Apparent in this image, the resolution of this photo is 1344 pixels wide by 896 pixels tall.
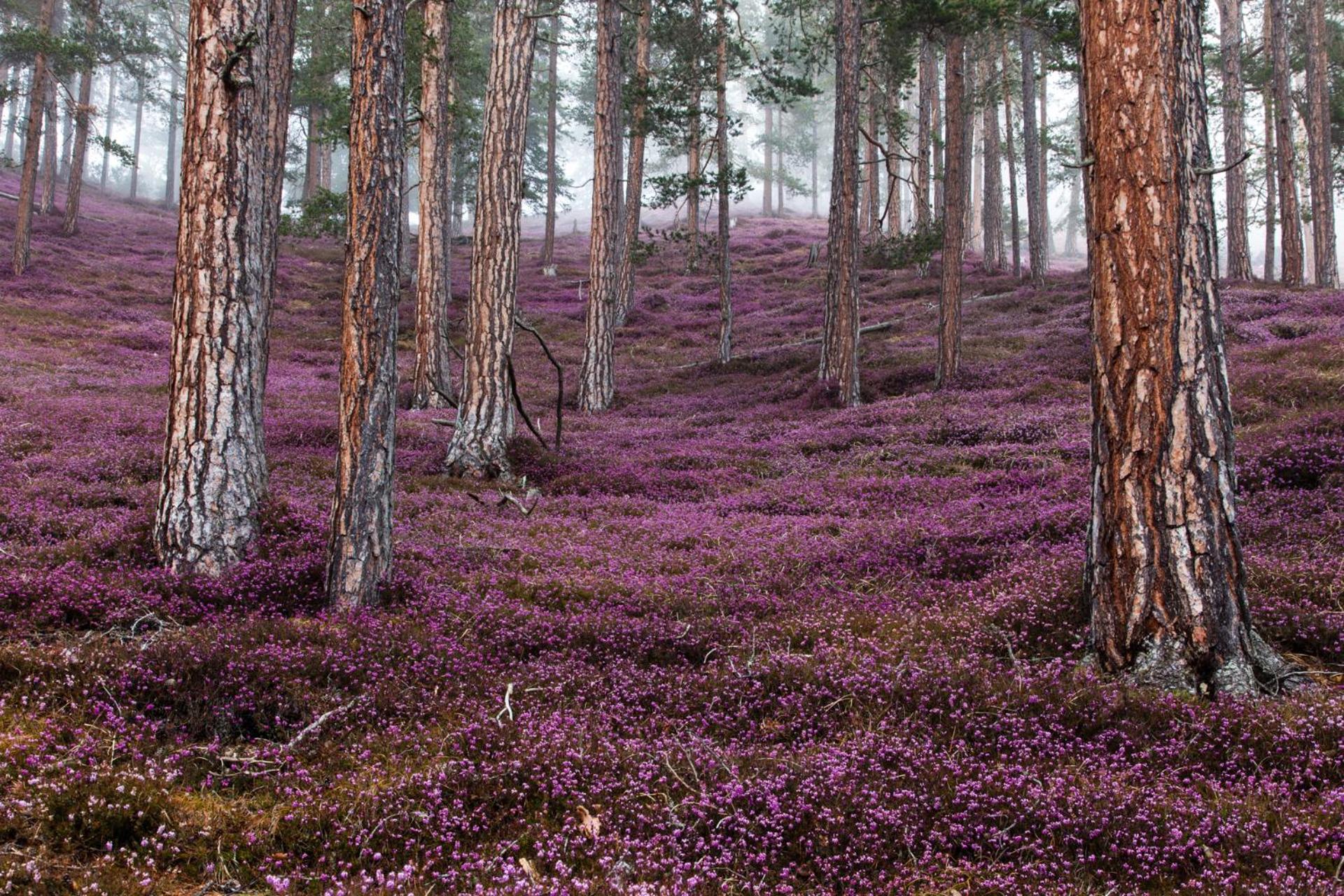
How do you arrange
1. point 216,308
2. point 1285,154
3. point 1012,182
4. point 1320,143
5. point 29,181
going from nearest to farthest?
point 216,308
point 1285,154
point 29,181
point 1320,143
point 1012,182

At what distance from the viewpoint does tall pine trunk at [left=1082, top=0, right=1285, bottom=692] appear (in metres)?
4.34

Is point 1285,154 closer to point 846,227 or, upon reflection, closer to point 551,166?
point 846,227

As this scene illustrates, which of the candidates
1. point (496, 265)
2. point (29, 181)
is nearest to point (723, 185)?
point (496, 265)

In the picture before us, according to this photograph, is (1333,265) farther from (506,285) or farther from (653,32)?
(506,285)

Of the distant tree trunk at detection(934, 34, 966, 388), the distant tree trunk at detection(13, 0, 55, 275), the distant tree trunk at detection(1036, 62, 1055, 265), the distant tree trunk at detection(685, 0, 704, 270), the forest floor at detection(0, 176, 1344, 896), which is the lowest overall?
the forest floor at detection(0, 176, 1344, 896)

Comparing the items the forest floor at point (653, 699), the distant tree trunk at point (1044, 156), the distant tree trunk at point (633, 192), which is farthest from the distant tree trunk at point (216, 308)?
the distant tree trunk at point (1044, 156)

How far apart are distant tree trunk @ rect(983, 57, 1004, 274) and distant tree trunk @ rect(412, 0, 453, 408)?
21.2 meters

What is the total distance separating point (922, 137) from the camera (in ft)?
96.3

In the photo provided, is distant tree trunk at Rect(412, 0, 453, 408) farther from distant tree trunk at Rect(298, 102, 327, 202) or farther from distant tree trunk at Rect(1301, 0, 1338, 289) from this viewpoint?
distant tree trunk at Rect(1301, 0, 1338, 289)

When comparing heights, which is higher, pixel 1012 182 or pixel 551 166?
pixel 551 166

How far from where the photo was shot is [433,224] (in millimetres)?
16062

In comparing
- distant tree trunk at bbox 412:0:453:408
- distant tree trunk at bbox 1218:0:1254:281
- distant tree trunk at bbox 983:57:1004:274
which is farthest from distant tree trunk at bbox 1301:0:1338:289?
distant tree trunk at bbox 412:0:453:408

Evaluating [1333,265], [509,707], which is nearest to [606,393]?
[509,707]

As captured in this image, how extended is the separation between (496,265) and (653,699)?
807 centimetres
